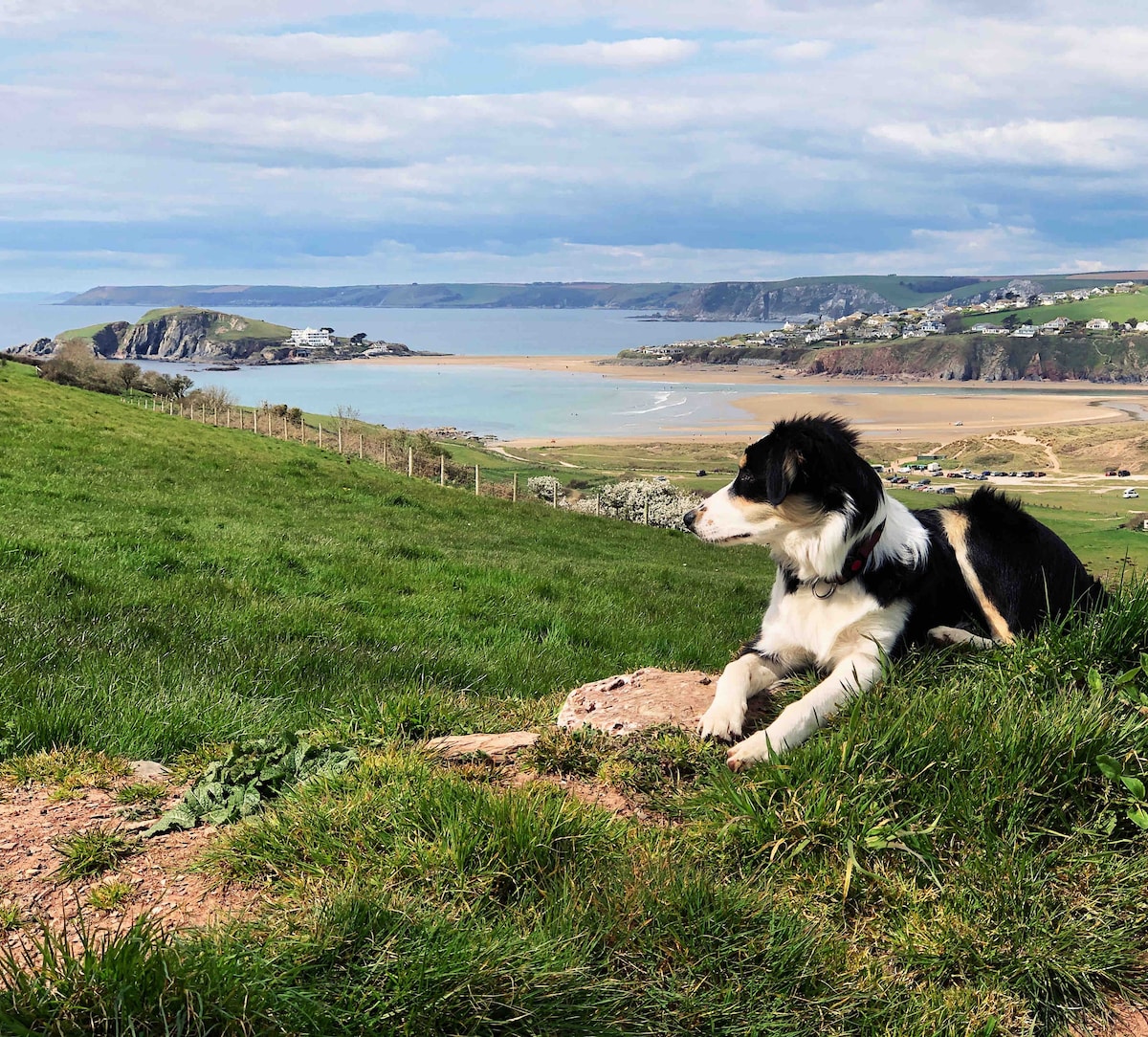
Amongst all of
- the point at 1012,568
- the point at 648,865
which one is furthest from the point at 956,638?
the point at 648,865

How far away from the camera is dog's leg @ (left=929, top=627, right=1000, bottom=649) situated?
15.9ft

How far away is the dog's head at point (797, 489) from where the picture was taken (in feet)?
14.9

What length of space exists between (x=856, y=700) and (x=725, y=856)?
41.6 inches

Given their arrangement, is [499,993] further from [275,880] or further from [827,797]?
[827,797]

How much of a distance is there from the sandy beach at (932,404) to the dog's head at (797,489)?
307 ft

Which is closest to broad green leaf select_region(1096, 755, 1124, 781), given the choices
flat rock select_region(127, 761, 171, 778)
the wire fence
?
flat rock select_region(127, 761, 171, 778)

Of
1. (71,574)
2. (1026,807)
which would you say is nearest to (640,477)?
(71,574)

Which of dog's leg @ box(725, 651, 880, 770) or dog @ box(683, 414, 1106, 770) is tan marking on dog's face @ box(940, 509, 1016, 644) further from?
dog's leg @ box(725, 651, 880, 770)

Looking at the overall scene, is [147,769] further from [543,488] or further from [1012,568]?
[543,488]

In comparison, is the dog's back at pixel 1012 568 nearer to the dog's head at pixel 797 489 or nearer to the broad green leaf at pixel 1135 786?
the dog's head at pixel 797 489

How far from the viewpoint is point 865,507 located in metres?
4.60

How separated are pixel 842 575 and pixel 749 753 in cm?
114

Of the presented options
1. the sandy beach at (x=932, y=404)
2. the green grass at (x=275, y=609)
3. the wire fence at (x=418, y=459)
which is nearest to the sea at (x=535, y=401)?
the sandy beach at (x=932, y=404)

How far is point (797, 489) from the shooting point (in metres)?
4.55
